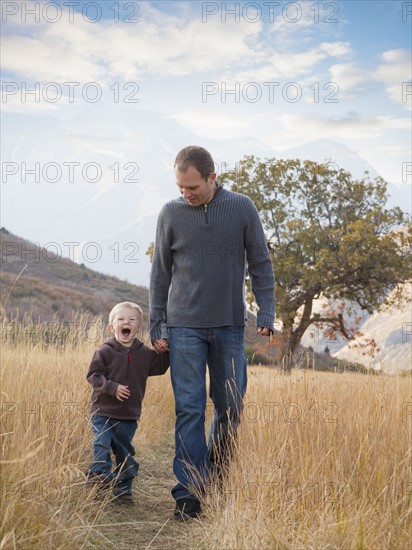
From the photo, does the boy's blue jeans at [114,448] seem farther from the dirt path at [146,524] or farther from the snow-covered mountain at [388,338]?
the snow-covered mountain at [388,338]

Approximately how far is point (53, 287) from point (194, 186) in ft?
102

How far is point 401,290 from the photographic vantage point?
70.5 feet

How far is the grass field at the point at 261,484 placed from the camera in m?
3.09

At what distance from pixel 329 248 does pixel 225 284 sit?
18.0m

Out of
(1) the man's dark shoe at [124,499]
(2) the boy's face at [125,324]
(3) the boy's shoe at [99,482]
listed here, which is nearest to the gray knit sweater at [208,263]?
(2) the boy's face at [125,324]

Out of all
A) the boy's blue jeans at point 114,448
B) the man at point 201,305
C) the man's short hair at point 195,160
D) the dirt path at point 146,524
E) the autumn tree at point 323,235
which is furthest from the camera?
the autumn tree at point 323,235

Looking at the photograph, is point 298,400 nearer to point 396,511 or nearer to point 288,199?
point 396,511

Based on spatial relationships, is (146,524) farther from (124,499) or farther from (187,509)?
(124,499)

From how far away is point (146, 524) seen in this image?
4055mm

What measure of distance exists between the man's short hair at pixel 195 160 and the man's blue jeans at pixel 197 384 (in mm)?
974

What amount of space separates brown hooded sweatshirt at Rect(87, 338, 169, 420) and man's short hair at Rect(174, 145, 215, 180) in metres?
1.23

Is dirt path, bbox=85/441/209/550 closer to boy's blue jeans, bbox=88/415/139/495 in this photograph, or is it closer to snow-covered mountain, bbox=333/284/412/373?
boy's blue jeans, bbox=88/415/139/495

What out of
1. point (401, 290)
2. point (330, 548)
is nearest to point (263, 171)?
point (401, 290)

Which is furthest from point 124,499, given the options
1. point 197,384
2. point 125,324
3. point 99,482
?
point 125,324
